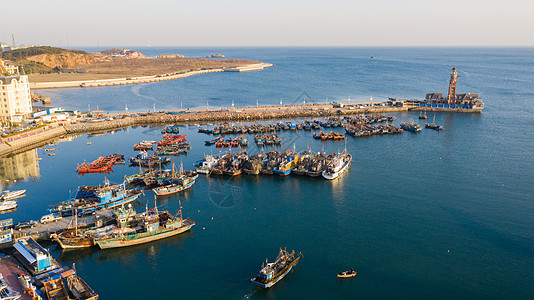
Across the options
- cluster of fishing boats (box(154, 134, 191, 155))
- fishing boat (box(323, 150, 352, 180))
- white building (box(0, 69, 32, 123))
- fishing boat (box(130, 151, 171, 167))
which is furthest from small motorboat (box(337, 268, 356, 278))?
white building (box(0, 69, 32, 123))

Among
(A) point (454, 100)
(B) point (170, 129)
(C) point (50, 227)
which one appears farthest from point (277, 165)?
(A) point (454, 100)

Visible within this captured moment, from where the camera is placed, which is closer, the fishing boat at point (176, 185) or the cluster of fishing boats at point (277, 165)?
the fishing boat at point (176, 185)

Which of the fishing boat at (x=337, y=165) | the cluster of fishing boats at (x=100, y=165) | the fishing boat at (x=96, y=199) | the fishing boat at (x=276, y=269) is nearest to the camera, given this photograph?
the fishing boat at (x=276, y=269)

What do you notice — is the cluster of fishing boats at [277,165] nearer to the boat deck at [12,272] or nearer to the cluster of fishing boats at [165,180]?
the cluster of fishing boats at [165,180]

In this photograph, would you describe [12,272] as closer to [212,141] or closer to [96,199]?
[96,199]

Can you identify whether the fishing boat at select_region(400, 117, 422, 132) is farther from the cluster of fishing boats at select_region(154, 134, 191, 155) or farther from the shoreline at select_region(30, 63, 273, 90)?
the shoreline at select_region(30, 63, 273, 90)

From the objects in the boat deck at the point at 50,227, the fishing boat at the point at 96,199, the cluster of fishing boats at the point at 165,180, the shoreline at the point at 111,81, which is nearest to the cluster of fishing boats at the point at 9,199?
the fishing boat at the point at 96,199
